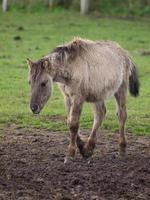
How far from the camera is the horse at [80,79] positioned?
34.5 ft

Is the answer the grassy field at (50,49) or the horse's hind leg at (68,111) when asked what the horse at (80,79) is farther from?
the grassy field at (50,49)

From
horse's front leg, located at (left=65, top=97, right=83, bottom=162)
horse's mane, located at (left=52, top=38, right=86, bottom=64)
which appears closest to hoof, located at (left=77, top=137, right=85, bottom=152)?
horse's front leg, located at (left=65, top=97, right=83, bottom=162)

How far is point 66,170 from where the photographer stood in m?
10.1

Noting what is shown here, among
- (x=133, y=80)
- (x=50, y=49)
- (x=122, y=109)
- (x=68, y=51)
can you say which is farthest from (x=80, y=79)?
(x=50, y=49)

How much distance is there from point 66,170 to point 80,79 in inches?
58.3

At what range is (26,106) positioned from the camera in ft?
52.0

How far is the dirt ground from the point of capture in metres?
8.91

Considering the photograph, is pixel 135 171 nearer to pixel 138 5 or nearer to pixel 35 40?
pixel 35 40

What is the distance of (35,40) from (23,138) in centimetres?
1468

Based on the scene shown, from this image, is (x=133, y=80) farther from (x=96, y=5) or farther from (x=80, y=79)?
(x=96, y=5)

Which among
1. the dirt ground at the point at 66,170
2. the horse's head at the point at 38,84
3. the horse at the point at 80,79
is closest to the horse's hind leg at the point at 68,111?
the horse at the point at 80,79

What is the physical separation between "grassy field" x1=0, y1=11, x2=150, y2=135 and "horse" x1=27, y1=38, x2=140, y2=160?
6.91 ft

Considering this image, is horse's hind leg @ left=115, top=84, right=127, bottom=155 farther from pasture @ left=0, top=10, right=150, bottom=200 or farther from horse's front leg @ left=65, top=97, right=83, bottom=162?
horse's front leg @ left=65, top=97, right=83, bottom=162

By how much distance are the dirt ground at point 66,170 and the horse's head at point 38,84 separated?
882mm
